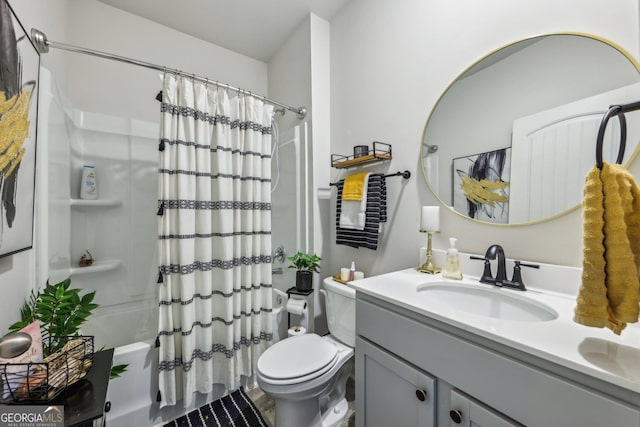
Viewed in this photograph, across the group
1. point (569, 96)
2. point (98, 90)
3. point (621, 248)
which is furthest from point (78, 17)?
point (621, 248)

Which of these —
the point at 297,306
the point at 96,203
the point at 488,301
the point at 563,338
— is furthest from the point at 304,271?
the point at 96,203

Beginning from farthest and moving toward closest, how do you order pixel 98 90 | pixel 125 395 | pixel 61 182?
pixel 98 90
pixel 61 182
pixel 125 395

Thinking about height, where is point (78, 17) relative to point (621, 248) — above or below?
above

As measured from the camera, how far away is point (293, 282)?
6.56 ft

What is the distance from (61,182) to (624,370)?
244cm

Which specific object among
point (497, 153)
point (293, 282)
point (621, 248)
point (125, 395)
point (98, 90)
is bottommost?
point (125, 395)

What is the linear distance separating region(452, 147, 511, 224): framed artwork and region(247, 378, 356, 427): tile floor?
4.24ft

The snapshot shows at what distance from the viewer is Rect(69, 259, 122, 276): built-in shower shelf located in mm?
1730

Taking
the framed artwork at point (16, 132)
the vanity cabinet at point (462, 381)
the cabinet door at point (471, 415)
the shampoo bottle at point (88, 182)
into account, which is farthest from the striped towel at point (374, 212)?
the shampoo bottle at point (88, 182)

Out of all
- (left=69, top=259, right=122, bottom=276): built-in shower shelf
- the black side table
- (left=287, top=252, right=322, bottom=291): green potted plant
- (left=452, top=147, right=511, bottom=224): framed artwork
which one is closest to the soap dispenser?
(left=452, top=147, right=511, bottom=224): framed artwork

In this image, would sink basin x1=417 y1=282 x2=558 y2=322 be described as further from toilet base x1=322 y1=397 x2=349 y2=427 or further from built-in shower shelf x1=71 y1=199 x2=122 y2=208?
built-in shower shelf x1=71 y1=199 x2=122 y2=208

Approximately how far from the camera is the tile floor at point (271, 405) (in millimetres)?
1387

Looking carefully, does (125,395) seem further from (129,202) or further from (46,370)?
(129,202)

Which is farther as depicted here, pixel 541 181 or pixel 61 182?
pixel 61 182
